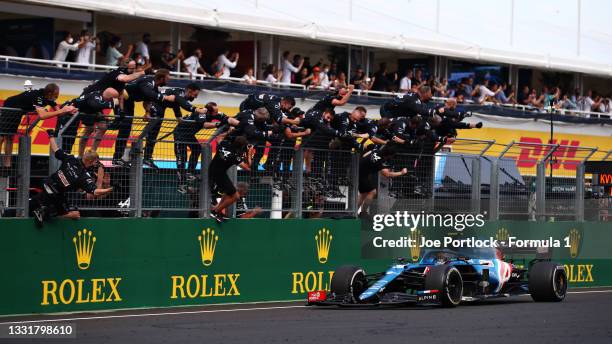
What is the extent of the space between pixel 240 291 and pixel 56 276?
10.4ft

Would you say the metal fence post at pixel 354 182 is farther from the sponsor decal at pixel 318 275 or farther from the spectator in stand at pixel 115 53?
the spectator in stand at pixel 115 53

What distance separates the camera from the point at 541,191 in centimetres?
2156

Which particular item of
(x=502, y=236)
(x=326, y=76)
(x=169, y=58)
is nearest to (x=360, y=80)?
(x=326, y=76)

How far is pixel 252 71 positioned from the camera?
91.5 feet

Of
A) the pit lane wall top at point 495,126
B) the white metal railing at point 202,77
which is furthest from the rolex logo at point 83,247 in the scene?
the white metal railing at point 202,77

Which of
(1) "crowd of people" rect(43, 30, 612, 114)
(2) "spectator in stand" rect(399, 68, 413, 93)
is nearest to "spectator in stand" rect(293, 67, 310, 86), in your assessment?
(1) "crowd of people" rect(43, 30, 612, 114)

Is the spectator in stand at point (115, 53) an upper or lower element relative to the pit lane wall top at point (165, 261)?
upper

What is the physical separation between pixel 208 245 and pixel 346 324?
3.92 m

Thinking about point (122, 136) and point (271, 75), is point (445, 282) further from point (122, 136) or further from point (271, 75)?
point (271, 75)

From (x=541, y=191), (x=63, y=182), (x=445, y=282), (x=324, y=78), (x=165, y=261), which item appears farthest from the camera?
(x=324, y=78)

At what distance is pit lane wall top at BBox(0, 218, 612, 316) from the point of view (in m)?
14.8

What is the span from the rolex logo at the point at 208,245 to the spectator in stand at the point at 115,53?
804 cm

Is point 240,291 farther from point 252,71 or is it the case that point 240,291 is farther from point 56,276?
point 252,71

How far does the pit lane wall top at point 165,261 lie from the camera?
14.8 meters
